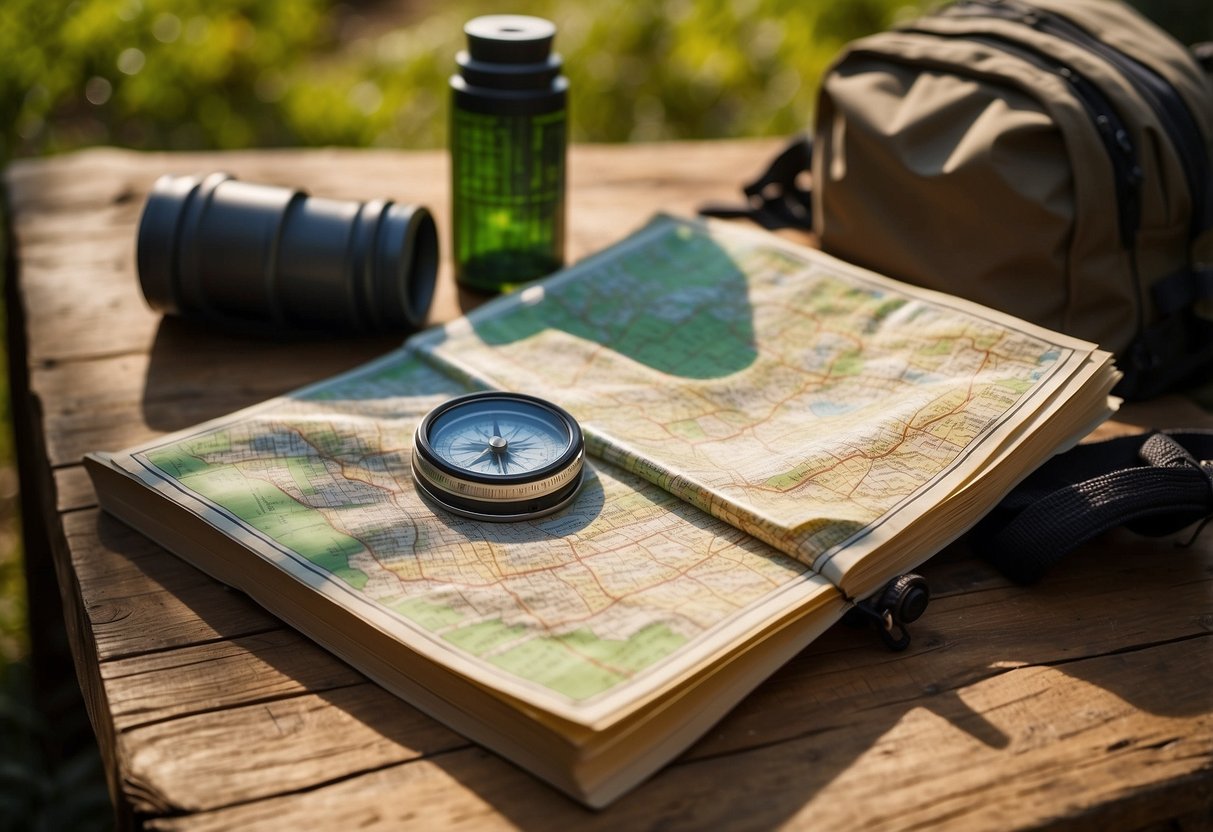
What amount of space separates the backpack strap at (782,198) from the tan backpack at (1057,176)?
0.30m

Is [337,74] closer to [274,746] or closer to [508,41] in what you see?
[508,41]

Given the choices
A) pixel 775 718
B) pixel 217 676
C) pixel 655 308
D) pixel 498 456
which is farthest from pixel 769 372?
pixel 217 676

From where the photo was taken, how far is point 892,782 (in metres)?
1.08

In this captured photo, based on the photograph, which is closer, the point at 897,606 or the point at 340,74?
the point at 897,606

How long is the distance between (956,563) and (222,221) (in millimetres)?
1108

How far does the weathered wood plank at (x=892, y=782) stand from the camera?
104 centimetres

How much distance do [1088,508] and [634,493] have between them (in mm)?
501

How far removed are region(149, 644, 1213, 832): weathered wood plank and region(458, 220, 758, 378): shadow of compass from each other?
1.89 ft

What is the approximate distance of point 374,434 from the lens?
1430mm

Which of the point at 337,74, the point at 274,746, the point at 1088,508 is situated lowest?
the point at 337,74

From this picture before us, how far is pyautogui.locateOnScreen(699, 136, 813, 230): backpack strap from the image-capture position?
2.14 metres

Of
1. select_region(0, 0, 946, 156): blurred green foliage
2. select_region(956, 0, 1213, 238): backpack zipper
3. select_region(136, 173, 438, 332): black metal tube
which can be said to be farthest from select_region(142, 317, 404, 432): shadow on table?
select_region(0, 0, 946, 156): blurred green foliage

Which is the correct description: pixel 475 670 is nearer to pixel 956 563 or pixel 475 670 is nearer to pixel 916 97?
pixel 956 563

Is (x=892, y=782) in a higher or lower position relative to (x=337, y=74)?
higher
